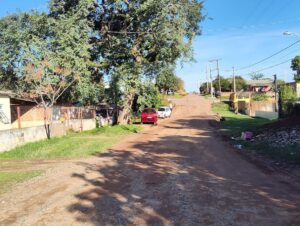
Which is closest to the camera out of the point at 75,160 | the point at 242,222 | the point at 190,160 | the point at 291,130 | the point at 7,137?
the point at 242,222

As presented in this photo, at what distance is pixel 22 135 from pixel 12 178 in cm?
943

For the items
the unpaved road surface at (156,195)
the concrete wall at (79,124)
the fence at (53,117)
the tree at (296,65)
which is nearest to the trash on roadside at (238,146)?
the unpaved road surface at (156,195)

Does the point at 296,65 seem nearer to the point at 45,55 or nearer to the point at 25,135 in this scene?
the point at 45,55

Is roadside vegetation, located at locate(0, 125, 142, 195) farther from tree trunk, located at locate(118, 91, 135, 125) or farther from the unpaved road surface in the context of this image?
tree trunk, located at locate(118, 91, 135, 125)

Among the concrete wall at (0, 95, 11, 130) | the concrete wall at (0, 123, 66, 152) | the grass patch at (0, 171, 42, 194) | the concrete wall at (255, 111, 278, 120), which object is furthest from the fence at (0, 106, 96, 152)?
the concrete wall at (255, 111, 278, 120)

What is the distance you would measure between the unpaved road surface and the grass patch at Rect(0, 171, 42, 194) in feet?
1.40

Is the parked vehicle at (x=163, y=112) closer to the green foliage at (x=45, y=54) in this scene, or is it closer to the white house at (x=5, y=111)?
the green foliage at (x=45, y=54)

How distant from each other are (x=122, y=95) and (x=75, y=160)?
2095 centimetres

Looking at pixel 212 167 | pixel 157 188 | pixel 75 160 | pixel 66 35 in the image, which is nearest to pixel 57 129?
pixel 66 35

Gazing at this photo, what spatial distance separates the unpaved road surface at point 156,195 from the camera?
26.2ft

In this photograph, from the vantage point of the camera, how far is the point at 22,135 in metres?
22.3

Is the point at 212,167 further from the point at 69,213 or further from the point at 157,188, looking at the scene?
the point at 69,213

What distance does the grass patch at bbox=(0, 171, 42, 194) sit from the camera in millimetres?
11980

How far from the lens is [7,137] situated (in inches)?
817
